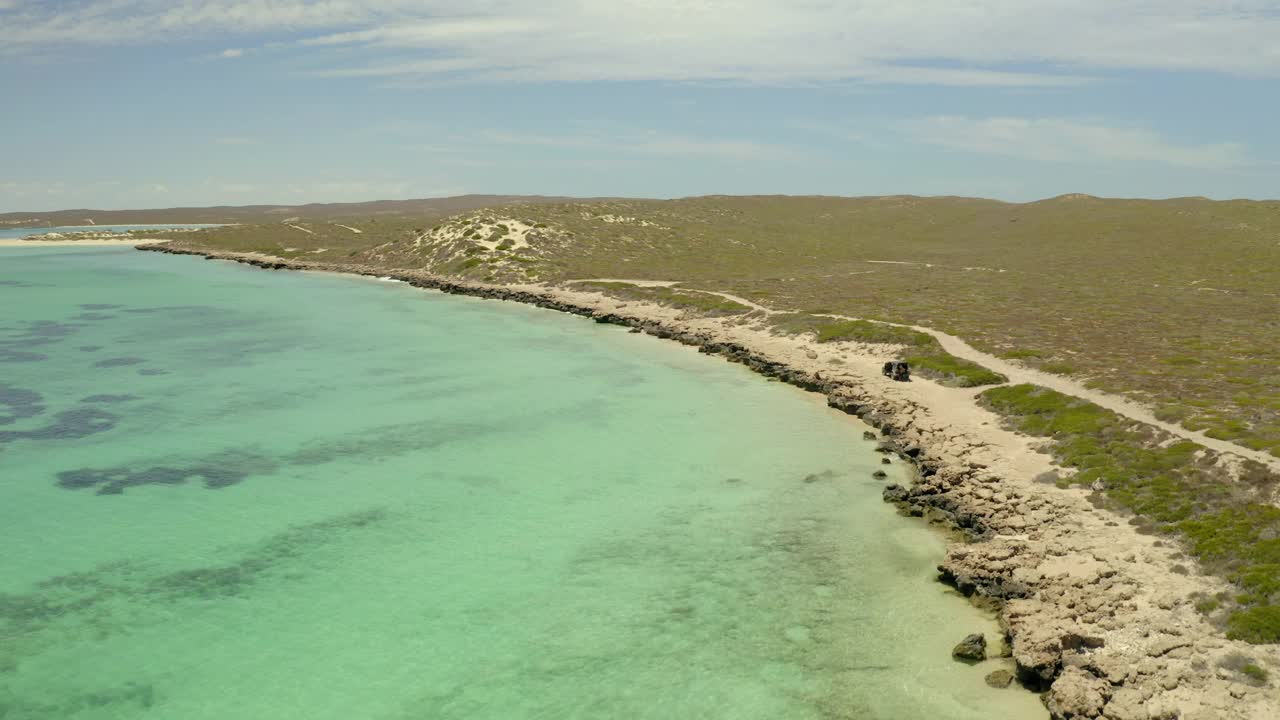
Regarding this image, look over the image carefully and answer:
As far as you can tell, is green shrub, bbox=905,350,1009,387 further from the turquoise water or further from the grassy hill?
the turquoise water

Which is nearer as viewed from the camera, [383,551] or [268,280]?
[383,551]

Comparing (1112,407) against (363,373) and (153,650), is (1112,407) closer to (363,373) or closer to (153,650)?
→ (153,650)

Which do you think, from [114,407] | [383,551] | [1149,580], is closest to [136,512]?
[383,551]

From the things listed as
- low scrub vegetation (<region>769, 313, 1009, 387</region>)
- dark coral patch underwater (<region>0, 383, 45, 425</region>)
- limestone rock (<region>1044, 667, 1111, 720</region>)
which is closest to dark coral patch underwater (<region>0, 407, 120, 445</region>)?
dark coral patch underwater (<region>0, 383, 45, 425</region>)

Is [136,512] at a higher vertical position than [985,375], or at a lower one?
lower

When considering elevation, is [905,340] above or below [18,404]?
above

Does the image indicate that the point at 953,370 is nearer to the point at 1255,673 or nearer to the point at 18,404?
the point at 1255,673

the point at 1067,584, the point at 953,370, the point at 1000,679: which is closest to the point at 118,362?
the point at 953,370

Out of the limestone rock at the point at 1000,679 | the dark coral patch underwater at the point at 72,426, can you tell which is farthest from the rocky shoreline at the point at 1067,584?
the dark coral patch underwater at the point at 72,426
